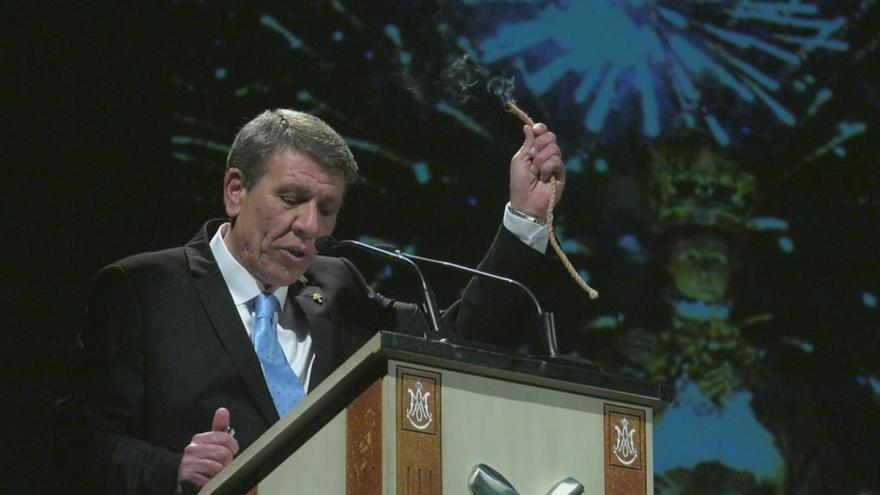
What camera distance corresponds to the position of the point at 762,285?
4.47 m

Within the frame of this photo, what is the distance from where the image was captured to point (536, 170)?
115 inches

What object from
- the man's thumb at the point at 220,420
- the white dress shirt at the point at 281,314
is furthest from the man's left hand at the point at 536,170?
the man's thumb at the point at 220,420

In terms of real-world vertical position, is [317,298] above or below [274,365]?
above

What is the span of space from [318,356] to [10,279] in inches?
41.3

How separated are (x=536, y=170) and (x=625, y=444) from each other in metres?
0.67

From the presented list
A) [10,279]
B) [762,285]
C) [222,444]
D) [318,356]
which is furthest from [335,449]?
[762,285]

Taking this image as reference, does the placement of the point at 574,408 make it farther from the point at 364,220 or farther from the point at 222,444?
the point at 364,220

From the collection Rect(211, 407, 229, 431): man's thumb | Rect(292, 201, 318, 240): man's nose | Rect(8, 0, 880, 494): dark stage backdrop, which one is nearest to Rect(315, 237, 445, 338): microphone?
Answer: Rect(292, 201, 318, 240): man's nose

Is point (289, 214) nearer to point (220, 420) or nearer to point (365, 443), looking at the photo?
point (220, 420)

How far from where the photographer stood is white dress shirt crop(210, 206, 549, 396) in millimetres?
2939

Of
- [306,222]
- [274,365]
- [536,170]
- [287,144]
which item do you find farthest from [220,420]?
[536,170]

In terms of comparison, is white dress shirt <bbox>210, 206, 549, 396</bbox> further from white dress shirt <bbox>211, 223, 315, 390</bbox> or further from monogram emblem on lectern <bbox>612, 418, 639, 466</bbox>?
monogram emblem on lectern <bbox>612, 418, 639, 466</bbox>

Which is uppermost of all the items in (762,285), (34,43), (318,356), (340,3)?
(340,3)

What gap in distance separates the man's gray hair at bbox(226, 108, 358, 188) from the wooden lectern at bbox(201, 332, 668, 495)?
2.63 ft
